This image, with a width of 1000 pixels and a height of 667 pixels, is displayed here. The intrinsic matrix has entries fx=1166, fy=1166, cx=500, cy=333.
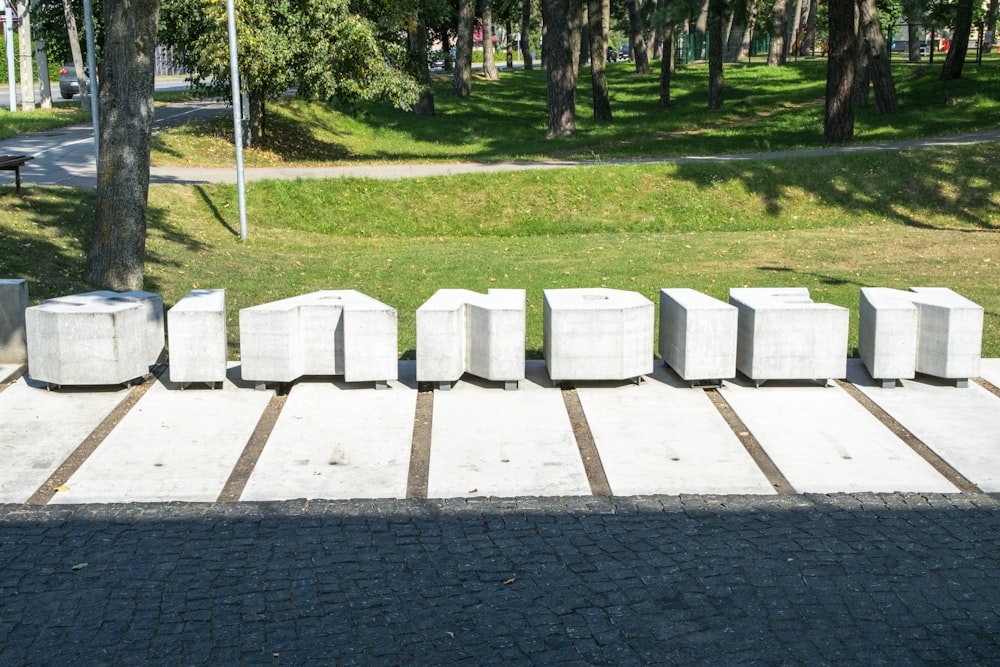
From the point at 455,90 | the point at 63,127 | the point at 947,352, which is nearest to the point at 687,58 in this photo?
the point at 455,90

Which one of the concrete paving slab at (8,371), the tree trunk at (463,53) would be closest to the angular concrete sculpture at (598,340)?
the concrete paving slab at (8,371)

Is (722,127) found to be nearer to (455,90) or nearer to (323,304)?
(455,90)

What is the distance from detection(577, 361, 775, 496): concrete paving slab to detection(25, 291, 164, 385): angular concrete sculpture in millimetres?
3397

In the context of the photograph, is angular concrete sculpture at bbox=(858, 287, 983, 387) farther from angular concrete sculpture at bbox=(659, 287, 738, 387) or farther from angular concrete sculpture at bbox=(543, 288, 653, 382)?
angular concrete sculpture at bbox=(543, 288, 653, 382)

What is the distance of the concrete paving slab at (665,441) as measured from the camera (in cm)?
698

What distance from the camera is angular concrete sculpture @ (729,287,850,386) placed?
28.7 feet

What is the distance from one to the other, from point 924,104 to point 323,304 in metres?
28.1

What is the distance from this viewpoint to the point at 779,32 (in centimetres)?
4875

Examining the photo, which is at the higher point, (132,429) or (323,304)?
(323,304)

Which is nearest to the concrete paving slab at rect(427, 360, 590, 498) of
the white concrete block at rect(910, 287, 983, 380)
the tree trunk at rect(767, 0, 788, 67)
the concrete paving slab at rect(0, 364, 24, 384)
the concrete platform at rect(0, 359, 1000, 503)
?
the concrete platform at rect(0, 359, 1000, 503)

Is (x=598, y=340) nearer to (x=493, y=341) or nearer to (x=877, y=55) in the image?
(x=493, y=341)

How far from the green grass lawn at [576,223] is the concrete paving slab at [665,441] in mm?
1900

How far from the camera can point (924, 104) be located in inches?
1293

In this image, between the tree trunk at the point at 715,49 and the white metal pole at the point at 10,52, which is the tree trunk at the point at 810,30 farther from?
the white metal pole at the point at 10,52
